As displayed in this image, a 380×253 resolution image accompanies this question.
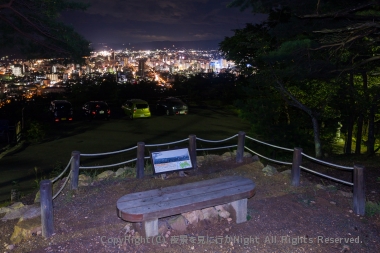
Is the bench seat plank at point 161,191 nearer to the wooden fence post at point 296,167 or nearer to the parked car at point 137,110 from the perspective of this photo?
the wooden fence post at point 296,167

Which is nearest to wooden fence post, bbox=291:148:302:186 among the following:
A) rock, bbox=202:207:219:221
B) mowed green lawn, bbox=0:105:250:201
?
rock, bbox=202:207:219:221

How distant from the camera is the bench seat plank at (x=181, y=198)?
4.59 meters

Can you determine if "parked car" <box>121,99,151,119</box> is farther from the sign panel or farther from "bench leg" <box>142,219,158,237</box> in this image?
"bench leg" <box>142,219,158,237</box>

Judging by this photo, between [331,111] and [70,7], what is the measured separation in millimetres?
9998

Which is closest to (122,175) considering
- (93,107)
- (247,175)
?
(247,175)

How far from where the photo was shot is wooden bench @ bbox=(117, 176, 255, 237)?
15.1 feet

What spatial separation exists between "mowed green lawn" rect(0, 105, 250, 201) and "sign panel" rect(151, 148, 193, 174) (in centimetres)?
414

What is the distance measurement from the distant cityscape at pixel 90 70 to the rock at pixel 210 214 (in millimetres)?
9442

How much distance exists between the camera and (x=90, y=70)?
61344 mm

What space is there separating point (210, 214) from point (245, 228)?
0.58 metres

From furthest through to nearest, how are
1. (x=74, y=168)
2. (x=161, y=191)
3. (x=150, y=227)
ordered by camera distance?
(x=74, y=168), (x=161, y=191), (x=150, y=227)

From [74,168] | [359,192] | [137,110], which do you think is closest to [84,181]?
[74,168]

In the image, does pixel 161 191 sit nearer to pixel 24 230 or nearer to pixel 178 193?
pixel 178 193

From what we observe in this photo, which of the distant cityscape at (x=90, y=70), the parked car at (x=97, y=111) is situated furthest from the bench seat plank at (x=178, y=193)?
the parked car at (x=97, y=111)
